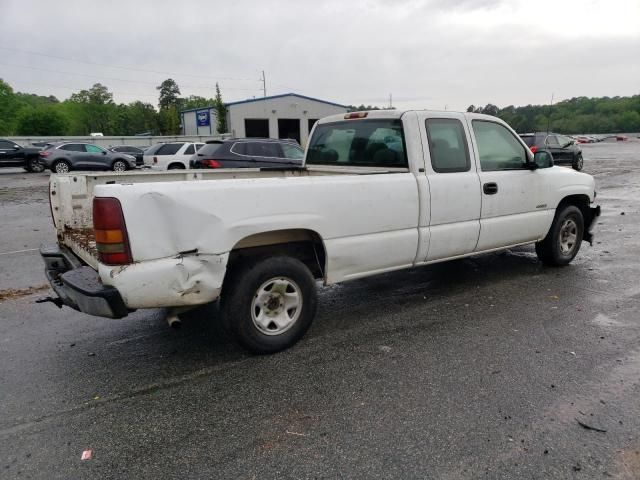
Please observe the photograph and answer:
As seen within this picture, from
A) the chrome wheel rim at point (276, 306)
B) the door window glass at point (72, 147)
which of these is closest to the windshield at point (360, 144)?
the chrome wheel rim at point (276, 306)

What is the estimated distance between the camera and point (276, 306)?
149 inches

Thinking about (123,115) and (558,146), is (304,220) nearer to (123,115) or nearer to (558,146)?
(558,146)

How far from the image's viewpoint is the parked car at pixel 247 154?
14.0m

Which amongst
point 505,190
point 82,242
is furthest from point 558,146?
point 82,242

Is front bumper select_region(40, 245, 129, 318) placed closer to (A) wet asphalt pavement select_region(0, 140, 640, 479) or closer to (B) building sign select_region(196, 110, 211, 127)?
(A) wet asphalt pavement select_region(0, 140, 640, 479)

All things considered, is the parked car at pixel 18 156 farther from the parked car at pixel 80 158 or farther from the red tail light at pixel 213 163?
the red tail light at pixel 213 163

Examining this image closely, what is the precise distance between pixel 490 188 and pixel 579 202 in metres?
2.10

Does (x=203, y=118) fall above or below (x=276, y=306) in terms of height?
above

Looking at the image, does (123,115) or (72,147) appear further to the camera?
(123,115)

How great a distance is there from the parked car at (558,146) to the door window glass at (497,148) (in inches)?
568

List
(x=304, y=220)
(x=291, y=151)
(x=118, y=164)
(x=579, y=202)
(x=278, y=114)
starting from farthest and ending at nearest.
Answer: (x=278, y=114), (x=118, y=164), (x=291, y=151), (x=579, y=202), (x=304, y=220)

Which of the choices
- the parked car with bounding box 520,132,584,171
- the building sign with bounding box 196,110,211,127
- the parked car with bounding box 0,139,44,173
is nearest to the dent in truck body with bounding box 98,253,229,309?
the parked car with bounding box 520,132,584,171

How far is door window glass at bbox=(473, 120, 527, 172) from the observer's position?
5016 mm

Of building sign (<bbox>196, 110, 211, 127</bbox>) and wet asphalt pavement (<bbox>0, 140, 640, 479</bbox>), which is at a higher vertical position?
building sign (<bbox>196, 110, 211, 127</bbox>)
